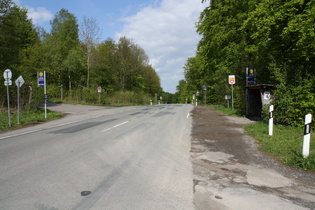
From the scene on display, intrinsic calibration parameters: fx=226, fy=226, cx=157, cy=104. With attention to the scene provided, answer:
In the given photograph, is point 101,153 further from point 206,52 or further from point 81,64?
point 81,64

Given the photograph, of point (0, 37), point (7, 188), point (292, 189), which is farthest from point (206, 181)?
point (0, 37)

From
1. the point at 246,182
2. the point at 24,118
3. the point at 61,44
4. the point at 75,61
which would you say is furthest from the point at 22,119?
the point at 61,44

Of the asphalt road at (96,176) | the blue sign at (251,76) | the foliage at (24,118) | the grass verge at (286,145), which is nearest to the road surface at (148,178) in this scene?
the asphalt road at (96,176)

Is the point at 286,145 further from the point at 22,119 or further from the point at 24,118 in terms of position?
the point at 24,118

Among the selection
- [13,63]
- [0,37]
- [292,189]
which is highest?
[0,37]

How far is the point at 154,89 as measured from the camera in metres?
80.2

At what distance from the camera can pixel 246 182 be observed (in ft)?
14.4

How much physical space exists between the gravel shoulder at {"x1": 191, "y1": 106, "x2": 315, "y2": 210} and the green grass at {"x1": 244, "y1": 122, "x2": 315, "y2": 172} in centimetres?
30

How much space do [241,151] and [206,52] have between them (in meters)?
16.7

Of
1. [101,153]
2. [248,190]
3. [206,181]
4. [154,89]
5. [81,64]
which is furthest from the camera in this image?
[154,89]

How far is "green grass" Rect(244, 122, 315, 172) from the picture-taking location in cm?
543

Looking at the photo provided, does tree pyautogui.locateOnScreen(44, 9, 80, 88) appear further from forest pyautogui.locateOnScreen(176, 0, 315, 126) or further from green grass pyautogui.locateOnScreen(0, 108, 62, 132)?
forest pyautogui.locateOnScreen(176, 0, 315, 126)

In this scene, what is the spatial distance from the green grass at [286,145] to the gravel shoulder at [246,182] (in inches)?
11.6

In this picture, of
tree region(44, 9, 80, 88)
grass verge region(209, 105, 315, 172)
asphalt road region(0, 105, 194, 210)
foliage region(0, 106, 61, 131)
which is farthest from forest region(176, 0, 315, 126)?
tree region(44, 9, 80, 88)
